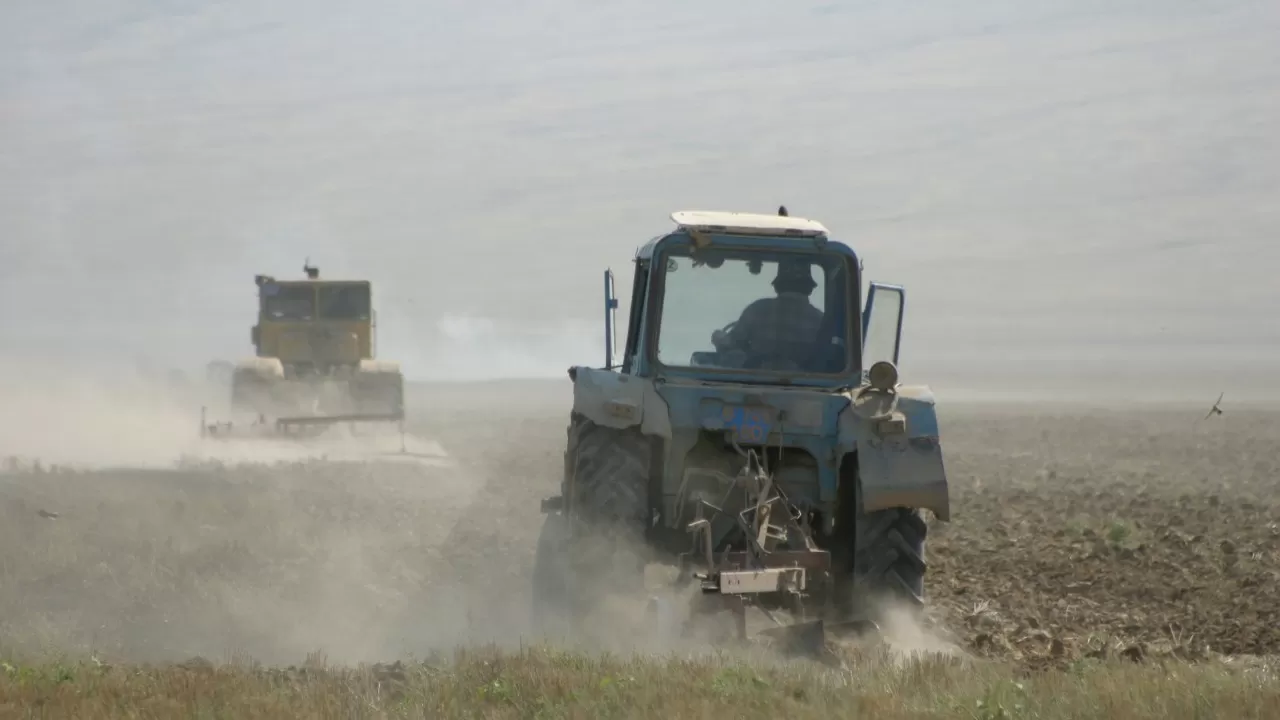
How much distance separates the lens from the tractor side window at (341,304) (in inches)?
1388

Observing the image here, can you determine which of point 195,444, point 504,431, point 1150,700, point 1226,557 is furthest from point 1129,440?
point 1150,700

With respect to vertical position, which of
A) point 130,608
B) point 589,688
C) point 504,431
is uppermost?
point 589,688

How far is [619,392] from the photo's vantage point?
10930mm

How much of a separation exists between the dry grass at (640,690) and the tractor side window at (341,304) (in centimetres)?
2664

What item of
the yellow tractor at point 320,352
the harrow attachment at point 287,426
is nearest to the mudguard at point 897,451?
the harrow attachment at point 287,426

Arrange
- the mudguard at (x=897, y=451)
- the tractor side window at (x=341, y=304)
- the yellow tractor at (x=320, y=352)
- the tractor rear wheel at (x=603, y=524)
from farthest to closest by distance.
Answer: the tractor side window at (x=341, y=304), the yellow tractor at (x=320, y=352), the tractor rear wheel at (x=603, y=524), the mudguard at (x=897, y=451)

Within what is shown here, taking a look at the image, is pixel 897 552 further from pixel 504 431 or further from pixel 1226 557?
pixel 504 431

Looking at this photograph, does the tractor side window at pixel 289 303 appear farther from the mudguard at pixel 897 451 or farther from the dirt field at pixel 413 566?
the mudguard at pixel 897 451

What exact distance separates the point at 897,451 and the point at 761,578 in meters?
1.81

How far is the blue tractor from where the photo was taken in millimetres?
10305

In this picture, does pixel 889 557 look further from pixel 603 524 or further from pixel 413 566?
pixel 413 566

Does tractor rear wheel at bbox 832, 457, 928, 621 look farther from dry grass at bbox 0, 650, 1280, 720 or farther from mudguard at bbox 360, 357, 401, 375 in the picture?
mudguard at bbox 360, 357, 401, 375

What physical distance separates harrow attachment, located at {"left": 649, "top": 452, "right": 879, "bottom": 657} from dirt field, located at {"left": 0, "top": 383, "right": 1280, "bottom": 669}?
1274 millimetres

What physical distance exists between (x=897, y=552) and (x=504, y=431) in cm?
4167
